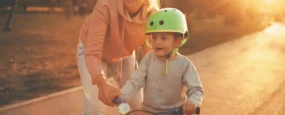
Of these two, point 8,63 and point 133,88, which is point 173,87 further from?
point 8,63

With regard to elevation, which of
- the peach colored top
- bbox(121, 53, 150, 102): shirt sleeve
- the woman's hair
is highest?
the woman's hair

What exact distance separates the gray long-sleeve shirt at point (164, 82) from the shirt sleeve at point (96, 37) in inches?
11.0

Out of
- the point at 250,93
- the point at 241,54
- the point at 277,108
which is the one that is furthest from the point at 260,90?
the point at 241,54

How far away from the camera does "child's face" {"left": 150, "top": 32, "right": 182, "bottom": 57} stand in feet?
9.26

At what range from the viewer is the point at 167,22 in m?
2.75

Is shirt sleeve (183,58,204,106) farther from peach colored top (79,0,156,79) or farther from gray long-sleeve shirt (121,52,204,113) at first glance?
peach colored top (79,0,156,79)

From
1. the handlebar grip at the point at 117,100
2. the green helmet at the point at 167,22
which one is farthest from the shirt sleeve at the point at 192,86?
the handlebar grip at the point at 117,100

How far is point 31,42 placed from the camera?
12.8m

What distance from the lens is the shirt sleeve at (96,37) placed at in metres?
2.99

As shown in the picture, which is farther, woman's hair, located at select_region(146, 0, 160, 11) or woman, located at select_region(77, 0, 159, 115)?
woman's hair, located at select_region(146, 0, 160, 11)

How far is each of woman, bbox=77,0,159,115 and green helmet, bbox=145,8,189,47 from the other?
0.43 meters

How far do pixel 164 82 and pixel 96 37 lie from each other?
60 centimetres

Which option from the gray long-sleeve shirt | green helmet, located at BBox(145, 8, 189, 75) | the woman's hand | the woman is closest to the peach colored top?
the woman

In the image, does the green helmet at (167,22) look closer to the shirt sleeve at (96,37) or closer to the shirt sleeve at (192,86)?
the shirt sleeve at (192,86)
